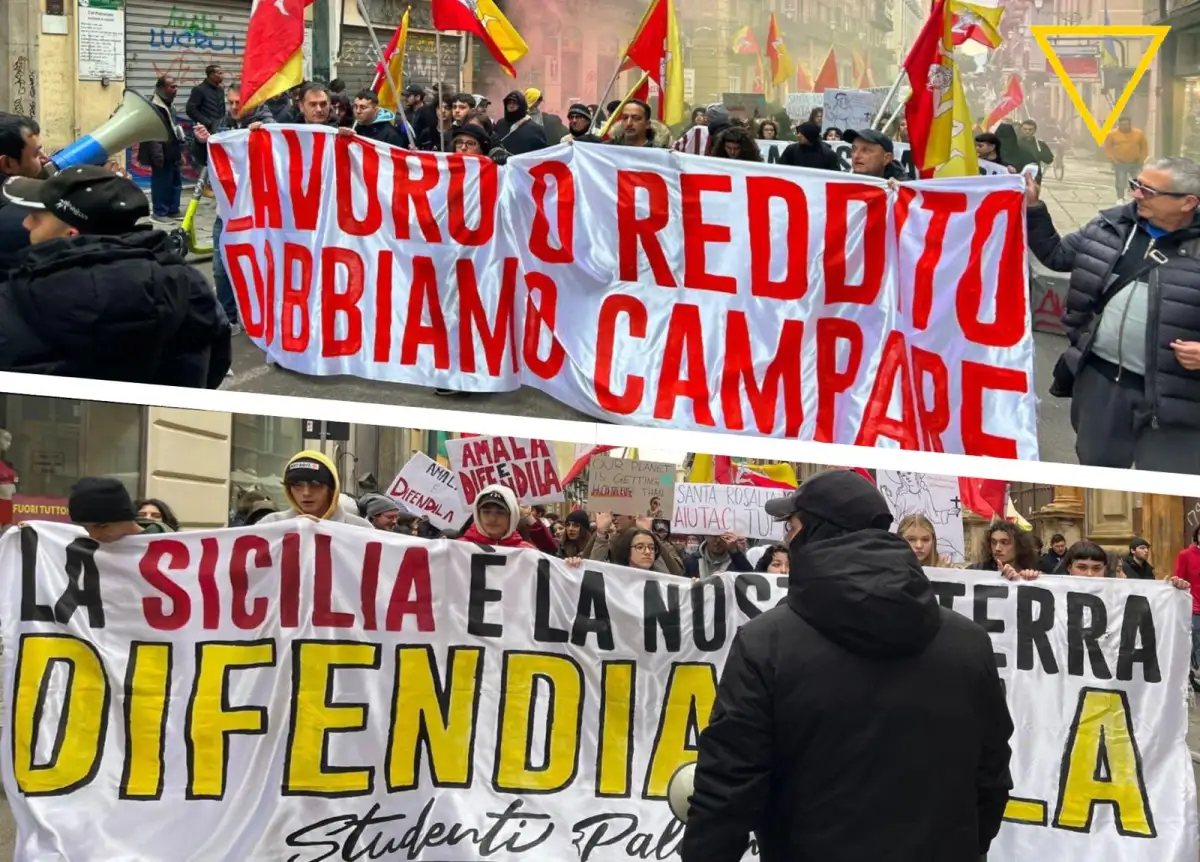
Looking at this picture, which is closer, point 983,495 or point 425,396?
point 425,396

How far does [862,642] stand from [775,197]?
13.3 ft

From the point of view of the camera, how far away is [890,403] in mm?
7336

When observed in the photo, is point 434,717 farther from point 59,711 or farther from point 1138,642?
point 1138,642

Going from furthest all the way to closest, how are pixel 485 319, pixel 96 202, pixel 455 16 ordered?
pixel 455 16 < pixel 485 319 < pixel 96 202

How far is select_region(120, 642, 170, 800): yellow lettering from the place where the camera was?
534 centimetres

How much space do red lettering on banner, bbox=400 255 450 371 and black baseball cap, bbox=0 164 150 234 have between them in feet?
10.4

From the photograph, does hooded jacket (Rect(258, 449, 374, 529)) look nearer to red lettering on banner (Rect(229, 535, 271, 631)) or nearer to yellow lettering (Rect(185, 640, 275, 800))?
red lettering on banner (Rect(229, 535, 271, 631))

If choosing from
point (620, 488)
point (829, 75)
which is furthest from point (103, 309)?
point (829, 75)

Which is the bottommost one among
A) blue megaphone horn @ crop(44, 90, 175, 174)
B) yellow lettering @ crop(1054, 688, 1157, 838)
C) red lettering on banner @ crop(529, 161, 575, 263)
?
yellow lettering @ crop(1054, 688, 1157, 838)

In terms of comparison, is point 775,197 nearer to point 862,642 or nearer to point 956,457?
point 956,457

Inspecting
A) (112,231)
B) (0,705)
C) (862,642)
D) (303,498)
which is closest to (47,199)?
(112,231)

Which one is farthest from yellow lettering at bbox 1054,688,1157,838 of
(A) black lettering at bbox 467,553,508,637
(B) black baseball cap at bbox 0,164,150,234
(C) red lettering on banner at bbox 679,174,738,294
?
(B) black baseball cap at bbox 0,164,150,234

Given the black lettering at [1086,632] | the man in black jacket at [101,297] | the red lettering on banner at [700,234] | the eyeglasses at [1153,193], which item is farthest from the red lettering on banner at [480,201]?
the black lettering at [1086,632]

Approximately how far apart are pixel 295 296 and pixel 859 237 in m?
2.97
